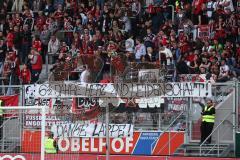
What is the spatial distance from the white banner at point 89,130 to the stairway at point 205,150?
1.73 m

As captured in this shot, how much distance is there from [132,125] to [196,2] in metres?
8.20

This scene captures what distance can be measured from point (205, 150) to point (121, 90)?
14.6 ft

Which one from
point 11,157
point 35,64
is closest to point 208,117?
point 11,157

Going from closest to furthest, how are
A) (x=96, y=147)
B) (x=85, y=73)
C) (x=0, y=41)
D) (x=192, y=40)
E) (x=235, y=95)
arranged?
1. (x=85, y=73)
2. (x=235, y=95)
3. (x=96, y=147)
4. (x=192, y=40)
5. (x=0, y=41)

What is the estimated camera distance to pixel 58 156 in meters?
24.2

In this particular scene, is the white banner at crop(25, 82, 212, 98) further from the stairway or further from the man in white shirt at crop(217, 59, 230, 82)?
the man in white shirt at crop(217, 59, 230, 82)

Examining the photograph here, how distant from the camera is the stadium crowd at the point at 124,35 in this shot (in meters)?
28.9

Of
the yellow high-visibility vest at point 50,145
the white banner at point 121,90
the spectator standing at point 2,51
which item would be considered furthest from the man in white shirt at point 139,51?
Result: the yellow high-visibility vest at point 50,145

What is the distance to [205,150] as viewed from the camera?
25.3 m

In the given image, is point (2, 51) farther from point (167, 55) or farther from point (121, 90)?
point (121, 90)

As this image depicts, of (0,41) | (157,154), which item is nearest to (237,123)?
(157,154)

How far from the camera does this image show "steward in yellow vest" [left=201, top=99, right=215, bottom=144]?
24.9 meters

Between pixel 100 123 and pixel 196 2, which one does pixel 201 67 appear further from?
pixel 196 2

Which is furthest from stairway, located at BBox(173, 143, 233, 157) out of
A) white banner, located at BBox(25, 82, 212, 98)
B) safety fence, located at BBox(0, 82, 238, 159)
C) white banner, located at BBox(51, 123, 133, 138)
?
white banner, located at BBox(51, 123, 133, 138)
